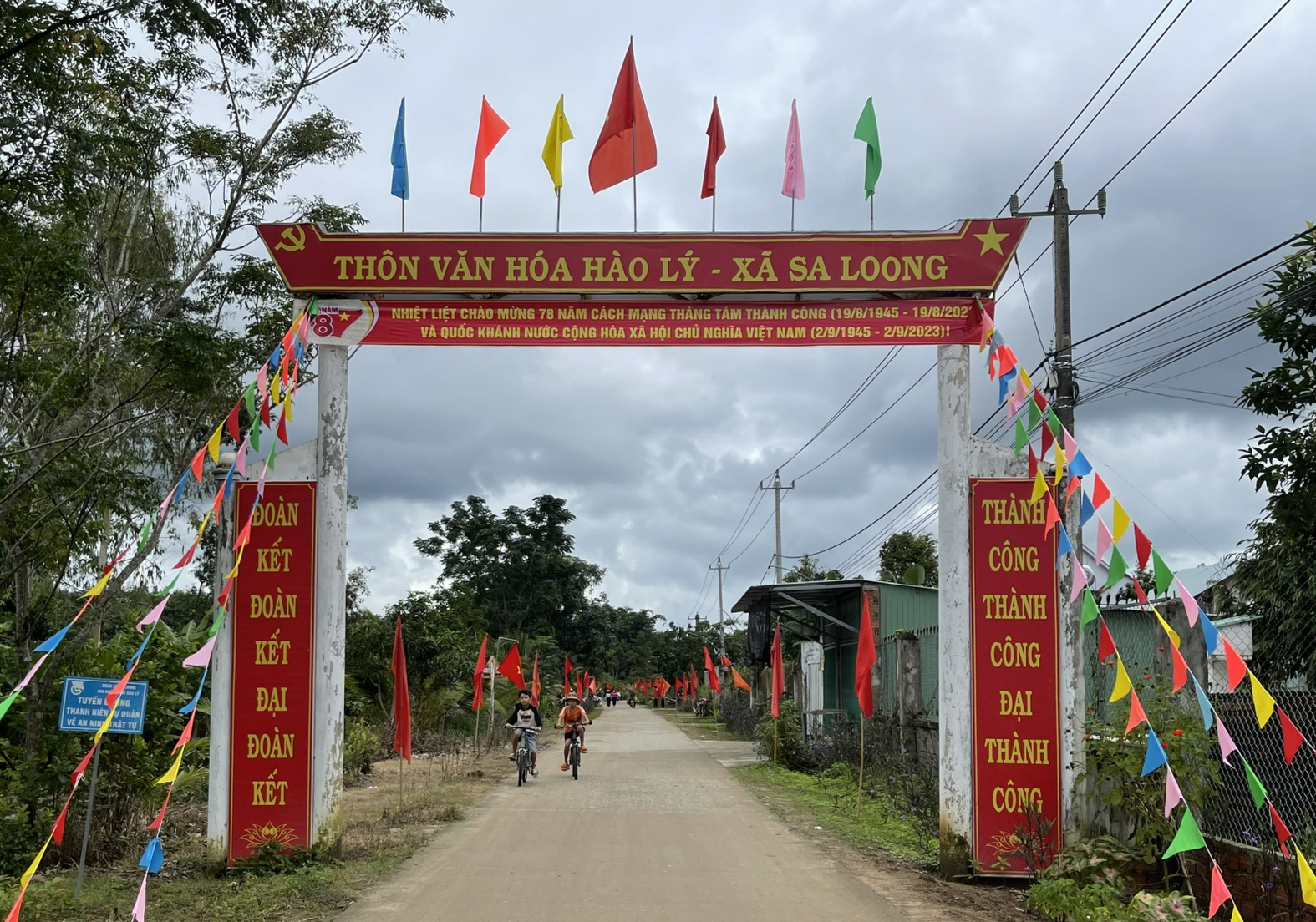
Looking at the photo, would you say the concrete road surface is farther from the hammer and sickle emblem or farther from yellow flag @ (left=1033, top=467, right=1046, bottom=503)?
the hammer and sickle emblem

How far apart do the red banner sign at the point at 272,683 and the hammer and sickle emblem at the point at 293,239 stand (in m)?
1.96

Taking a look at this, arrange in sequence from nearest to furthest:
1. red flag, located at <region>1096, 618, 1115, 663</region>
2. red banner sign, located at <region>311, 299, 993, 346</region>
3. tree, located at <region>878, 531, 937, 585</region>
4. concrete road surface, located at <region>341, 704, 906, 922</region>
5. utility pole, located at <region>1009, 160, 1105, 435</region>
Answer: red flag, located at <region>1096, 618, 1115, 663</region>
concrete road surface, located at <region>341, 704, 906, 922</region>
red banner sign, located at <region>311, 299, 993, 346</region>
utility pole, located at <region>1009, 160, 1105, 435</region>
tree, located at <region>878, 531, 937, 585</region>

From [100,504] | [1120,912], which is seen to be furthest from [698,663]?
A: [1120,912]

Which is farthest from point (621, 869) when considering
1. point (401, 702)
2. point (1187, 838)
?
point (401, 702)

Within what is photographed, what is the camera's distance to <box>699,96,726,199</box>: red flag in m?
9.65

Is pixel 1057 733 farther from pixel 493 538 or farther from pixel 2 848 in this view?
pixel 493 538

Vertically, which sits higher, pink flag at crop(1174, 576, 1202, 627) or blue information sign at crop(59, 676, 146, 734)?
pink flag at crop(1174, 576, 1202, 627)

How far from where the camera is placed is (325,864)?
8.82m

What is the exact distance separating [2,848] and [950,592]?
762 cm

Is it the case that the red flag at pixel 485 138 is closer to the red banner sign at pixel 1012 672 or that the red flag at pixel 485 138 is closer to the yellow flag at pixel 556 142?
the yellow flag at pixel 556 142

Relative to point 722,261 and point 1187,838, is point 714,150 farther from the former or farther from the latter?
point 1187,838

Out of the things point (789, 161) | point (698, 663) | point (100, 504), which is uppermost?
point (789, 161)

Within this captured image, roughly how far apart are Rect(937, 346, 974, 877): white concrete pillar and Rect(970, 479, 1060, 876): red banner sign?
70 millimetres

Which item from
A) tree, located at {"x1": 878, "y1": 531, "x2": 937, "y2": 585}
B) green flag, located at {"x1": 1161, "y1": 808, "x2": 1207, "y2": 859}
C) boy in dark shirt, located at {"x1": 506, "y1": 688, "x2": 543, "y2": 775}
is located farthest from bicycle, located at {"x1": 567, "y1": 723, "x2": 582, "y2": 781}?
tree, located at {"x1": 878, "y1": 531, "x2": 937, "y2": 585}
